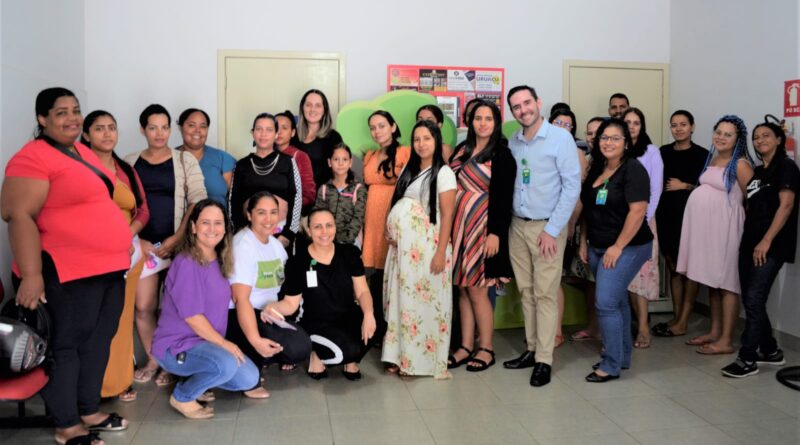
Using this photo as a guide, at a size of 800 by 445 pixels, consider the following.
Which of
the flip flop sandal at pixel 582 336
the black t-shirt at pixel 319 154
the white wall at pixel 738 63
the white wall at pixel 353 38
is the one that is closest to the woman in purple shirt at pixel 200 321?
the black t-shirt at pixel 319 154

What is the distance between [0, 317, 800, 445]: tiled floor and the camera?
286 cm

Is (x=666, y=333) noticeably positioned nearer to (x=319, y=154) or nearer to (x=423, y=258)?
(x=423, y=258)

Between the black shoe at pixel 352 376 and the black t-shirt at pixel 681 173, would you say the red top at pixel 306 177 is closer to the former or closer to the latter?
the black shoe at pixel 352 376

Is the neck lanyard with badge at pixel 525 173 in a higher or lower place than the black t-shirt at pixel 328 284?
higher

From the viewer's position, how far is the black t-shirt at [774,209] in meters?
3.77

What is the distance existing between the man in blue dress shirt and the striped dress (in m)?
0.19

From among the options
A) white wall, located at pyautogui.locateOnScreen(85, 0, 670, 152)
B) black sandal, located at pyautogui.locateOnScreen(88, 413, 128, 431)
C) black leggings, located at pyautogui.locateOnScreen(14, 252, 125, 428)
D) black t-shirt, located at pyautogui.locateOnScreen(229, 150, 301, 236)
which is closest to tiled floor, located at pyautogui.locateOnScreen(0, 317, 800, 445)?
black sandal, located at pyautogui.locateOnScreen(88, 413, 128, 431)

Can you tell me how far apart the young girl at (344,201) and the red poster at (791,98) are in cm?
281

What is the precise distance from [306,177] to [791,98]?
3.16 m

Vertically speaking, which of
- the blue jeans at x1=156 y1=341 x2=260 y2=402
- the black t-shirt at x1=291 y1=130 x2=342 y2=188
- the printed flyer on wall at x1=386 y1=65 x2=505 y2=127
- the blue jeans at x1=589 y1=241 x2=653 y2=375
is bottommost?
the blue jeans at x1=156 y1=341 x2=260 y2=402

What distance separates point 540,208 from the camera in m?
3.62

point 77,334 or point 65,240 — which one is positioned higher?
point 65,240

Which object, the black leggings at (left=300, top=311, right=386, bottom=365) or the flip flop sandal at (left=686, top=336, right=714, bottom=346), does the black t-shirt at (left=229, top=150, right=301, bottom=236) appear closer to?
the black leggings at (left=300, top=311, right=386, bottom=365)

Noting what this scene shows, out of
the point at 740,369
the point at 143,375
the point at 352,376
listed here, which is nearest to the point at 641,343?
the point at 740,369
